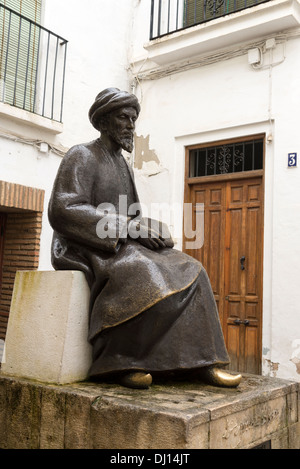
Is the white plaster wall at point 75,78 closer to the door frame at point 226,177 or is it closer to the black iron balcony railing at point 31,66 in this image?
the black iron balcony railing at point 31,66

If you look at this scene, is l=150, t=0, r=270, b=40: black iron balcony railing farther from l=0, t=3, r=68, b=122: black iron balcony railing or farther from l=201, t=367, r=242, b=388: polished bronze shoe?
l=201, t=367, r=242, b=388: polished bronze shoe

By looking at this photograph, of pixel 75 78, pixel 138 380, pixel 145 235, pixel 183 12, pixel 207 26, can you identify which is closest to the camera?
pixel 138 380

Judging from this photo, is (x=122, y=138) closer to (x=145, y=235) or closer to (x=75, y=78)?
(x=145, y=235)

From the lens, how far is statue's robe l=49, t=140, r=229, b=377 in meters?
2.41

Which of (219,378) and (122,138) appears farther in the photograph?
(122,138)

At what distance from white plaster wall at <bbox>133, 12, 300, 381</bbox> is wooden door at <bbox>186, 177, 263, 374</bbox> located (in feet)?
0.71

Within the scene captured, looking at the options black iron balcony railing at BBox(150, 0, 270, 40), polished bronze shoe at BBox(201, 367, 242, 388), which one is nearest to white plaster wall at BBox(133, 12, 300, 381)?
black iron balcony railing at BBox(150, 0, 270, 40)

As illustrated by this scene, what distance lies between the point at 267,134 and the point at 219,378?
4.39 metres

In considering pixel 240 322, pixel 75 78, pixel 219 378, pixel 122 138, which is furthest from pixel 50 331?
pixel 75 78

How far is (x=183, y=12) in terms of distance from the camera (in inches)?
297

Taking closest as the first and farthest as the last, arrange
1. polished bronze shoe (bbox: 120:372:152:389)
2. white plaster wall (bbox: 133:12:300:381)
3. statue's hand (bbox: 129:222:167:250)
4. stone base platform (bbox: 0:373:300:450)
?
stone base platform (bbox: 0:373:300:450)
polished bronze shoe (bbox: 120:372:152:389)
statue's hand (bbox: 129:222:167:250)
white plaster wall (bbox: 133:12:300:381)

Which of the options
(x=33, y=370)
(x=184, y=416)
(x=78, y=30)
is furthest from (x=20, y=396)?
(x=78, y=30)

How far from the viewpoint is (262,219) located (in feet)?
20.6

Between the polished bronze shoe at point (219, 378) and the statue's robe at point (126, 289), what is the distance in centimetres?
7
